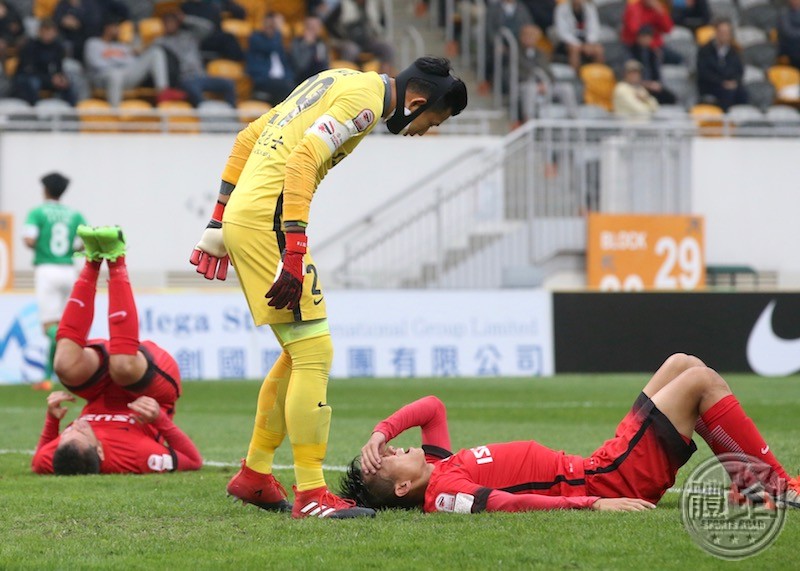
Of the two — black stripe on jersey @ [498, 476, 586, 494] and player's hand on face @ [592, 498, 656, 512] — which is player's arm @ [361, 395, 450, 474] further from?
player's hand on face @ [592, 498, 656, 512]

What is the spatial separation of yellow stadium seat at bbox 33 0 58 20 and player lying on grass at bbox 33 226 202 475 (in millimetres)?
15689

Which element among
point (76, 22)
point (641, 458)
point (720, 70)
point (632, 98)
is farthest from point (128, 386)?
point (720, 70)

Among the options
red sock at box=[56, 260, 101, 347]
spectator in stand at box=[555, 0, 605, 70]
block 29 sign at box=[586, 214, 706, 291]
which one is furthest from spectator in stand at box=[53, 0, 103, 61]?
red sock at box=[56, 260, 101, 347]

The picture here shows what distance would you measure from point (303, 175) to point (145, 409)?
8.85 feet

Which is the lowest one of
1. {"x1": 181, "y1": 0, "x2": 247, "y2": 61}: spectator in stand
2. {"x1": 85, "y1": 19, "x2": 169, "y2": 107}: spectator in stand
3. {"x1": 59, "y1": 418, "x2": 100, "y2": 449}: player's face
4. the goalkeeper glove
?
{"x1": 59, "y1": 418, "x2": 100, "y2": 449}: player's face

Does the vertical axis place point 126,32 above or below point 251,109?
above

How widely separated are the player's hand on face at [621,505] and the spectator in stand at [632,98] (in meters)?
16.7

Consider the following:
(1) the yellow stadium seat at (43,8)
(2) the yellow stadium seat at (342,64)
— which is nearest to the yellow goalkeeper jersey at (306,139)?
(2) the yellow stadium seat at (342,64)

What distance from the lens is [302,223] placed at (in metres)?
5.94

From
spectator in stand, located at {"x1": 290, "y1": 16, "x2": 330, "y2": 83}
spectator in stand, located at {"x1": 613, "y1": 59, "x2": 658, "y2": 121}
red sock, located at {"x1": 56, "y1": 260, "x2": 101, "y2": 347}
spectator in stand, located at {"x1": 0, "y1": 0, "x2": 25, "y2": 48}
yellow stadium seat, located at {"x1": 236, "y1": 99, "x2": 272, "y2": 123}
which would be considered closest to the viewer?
red sock, located at {"x1": 56, "y1": 260, "x2": 101, "y2": 347}

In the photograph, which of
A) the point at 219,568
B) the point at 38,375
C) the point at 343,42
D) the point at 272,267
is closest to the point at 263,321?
the point at 272,267

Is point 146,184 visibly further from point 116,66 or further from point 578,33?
point 578,33

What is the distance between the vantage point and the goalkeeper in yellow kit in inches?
236

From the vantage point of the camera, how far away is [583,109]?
2281 cm
